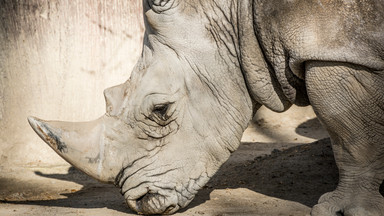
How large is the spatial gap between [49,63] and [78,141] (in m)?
2.36

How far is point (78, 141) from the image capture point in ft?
15.1

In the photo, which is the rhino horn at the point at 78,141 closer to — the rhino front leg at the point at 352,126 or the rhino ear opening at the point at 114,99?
the rhino ear opening at the point at 114,99

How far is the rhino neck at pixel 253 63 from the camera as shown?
14.4 ft

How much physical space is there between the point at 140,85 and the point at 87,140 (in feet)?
1.65

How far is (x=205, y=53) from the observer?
454cm

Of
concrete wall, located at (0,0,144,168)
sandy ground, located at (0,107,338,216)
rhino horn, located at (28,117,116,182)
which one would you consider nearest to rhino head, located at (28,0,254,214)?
rhino horn, located at (28,117,116,182)

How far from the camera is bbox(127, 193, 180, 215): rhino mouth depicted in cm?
464

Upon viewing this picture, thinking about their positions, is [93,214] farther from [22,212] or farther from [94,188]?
[94,188]

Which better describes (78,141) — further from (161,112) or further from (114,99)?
(161,112)

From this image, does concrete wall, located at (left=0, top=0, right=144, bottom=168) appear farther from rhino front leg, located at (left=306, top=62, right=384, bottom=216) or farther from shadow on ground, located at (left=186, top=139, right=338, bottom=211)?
rhino front leg, located at (left=306, top=62, right=384, bottom=216)

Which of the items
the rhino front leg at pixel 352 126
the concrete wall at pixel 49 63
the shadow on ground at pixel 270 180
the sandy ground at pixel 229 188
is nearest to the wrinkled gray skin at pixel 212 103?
the rhino front leg at pixel 352 126

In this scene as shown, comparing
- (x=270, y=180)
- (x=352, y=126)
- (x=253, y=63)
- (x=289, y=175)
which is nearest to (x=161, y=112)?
(x=253, y=63)

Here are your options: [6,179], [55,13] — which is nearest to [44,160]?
[6,179]

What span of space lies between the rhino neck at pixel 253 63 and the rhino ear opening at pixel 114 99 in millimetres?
825
